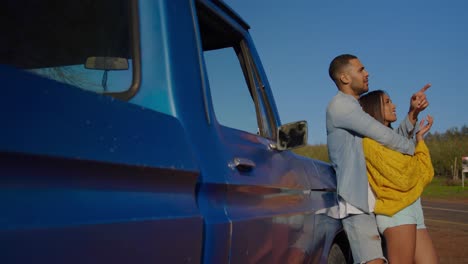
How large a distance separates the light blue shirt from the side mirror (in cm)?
49

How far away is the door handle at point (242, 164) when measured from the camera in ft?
6.01

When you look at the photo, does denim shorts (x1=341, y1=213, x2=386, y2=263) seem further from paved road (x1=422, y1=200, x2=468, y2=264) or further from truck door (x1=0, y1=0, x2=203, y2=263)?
paved road (x1=422, y1=200, x2=468, y2=264)

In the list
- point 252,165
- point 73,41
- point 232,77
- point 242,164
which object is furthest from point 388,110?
point 73,41

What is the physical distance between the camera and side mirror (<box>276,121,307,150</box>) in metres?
2.37

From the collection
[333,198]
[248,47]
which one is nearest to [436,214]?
[333,198]

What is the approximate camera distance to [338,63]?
3064mm

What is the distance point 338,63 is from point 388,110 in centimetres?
54

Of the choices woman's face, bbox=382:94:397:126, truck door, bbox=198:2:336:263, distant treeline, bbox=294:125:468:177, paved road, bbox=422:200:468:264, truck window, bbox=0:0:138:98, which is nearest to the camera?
truck window, bbox=0:0:138:98

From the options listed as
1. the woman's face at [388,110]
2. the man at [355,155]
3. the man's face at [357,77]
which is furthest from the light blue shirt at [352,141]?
the woman's face at [388,110]

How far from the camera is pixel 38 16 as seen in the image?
1403 millimetres

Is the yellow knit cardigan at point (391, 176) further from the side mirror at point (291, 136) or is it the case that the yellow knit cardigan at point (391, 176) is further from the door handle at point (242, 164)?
the door handle at point (242, 164)

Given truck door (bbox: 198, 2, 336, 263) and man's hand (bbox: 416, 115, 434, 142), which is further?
man's hand (bbox: 416, 115, 434, 142)

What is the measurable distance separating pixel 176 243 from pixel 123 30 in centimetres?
76

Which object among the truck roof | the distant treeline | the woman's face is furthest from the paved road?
the distant treeline
